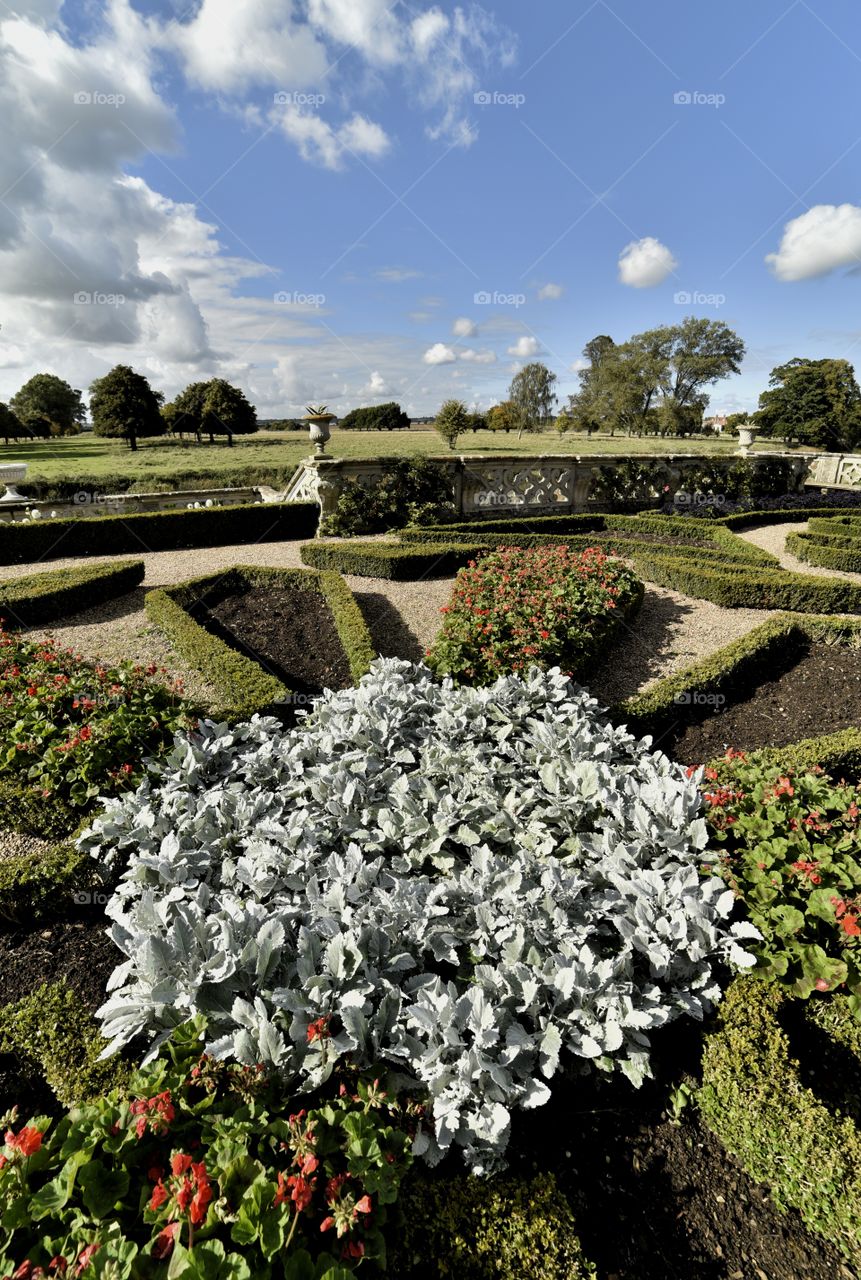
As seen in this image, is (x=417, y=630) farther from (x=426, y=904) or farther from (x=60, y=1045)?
(x=60, y=1045)

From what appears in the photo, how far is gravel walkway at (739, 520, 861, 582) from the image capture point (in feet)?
39.4

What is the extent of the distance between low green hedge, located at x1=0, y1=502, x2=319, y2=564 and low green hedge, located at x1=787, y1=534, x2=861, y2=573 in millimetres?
11241

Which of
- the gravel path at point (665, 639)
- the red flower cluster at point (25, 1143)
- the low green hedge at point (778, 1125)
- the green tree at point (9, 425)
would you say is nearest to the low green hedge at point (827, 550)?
the gravel path at point (665, 639)

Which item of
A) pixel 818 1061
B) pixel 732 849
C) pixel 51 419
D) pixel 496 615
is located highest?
pixel 51 419

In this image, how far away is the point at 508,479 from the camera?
51.3 ft

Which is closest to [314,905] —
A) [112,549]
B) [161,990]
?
[161,990]

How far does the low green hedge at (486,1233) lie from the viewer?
2121 millimetres

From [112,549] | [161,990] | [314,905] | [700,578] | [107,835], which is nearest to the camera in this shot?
[161,990]

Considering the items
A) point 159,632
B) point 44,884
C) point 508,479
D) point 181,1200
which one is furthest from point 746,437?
point 181,1200

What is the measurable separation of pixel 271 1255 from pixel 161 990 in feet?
4.34

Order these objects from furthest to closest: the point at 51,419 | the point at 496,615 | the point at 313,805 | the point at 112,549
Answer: the point at 51,419, the point at 112,549, the point at 496,615, the point at 313,805

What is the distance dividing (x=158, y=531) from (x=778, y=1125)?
14.1 meters

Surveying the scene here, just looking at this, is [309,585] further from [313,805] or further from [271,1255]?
[271,1255]

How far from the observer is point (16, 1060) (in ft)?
10.1
